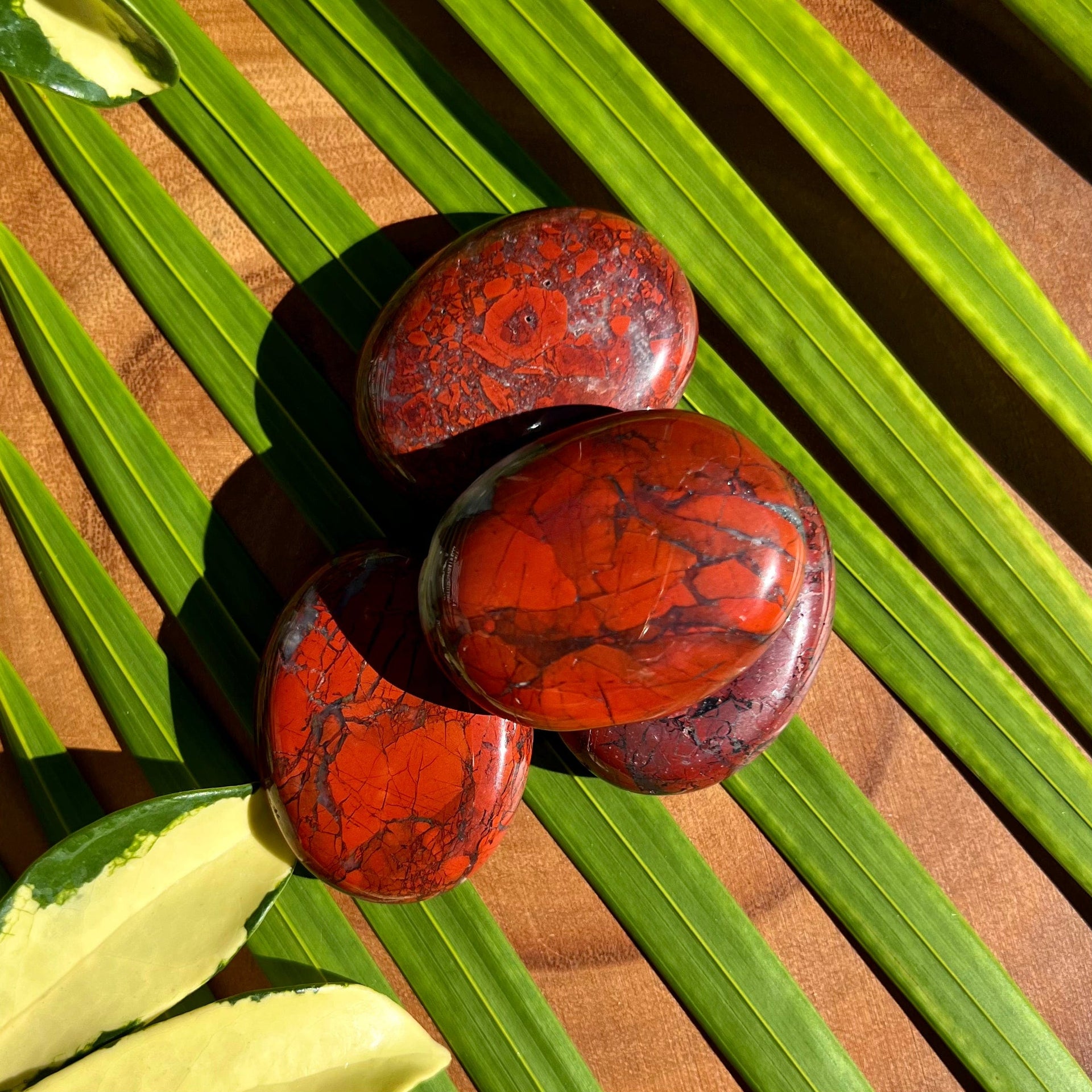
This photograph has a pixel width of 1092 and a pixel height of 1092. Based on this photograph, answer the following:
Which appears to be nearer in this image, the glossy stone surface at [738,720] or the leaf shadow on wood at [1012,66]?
the glossy stone surface at [738,720]

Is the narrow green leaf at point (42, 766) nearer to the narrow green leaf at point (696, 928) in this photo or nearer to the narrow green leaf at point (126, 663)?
the narrow green leaf at point (126, 663)

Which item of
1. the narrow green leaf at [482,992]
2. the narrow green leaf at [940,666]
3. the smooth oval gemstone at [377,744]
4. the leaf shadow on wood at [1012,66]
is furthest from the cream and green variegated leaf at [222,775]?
the leaf shadow on wood at [1012,66]

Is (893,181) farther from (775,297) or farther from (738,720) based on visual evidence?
(738,720)

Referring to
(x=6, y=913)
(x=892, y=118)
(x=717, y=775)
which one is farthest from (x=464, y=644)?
(x=892, y=118)

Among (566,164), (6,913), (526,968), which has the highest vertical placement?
(566,164)

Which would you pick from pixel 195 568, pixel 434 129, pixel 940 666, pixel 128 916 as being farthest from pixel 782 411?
pixel 128 916

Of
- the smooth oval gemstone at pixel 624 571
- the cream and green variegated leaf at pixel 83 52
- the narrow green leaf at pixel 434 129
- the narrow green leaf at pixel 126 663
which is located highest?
the cream and green variegated leaf at pixel 83 52

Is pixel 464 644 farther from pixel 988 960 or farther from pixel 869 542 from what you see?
pixel 988 960
